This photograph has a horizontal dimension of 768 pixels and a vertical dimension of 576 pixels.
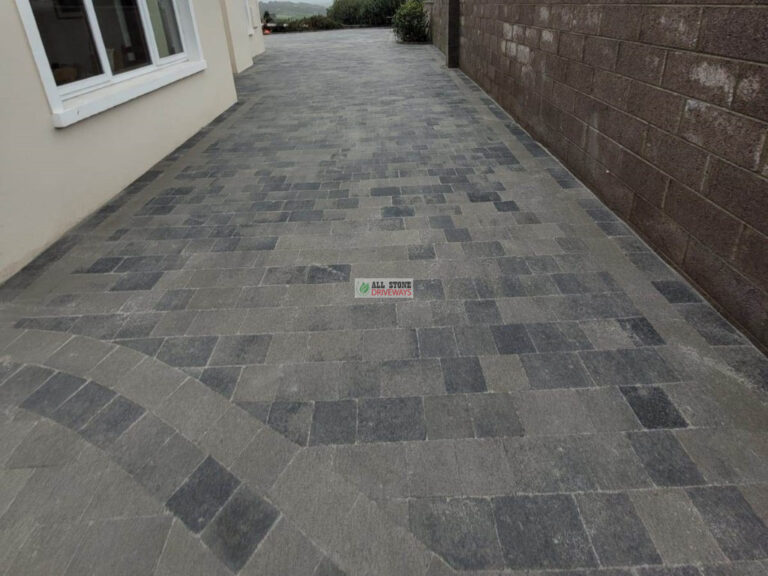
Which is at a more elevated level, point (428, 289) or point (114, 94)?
point (114, 94)

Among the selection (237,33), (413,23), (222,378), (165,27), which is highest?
(413,23)

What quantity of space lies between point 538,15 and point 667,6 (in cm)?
287

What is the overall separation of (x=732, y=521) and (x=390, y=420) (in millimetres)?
1335

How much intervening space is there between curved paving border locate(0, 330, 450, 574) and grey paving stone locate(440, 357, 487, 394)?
2.41ft

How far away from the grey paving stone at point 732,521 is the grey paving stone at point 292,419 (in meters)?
1.57

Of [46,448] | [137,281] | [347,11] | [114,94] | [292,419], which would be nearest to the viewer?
[46,448]

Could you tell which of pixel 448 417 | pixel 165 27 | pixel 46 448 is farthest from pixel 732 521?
pixel 165 27

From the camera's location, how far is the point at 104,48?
4.98 m

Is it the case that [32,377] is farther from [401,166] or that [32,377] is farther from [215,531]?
[401,166]

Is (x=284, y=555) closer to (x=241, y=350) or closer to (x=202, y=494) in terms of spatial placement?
(x=202, y=494)

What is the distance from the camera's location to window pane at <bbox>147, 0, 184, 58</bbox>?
624cm

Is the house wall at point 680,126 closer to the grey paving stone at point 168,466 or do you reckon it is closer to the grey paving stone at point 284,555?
the grey paving stone at point 284,555

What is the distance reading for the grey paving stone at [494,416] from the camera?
206 centimetres

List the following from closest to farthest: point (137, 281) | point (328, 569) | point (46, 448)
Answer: point (328, 569) < point (46, 448) < point (137, 281)
